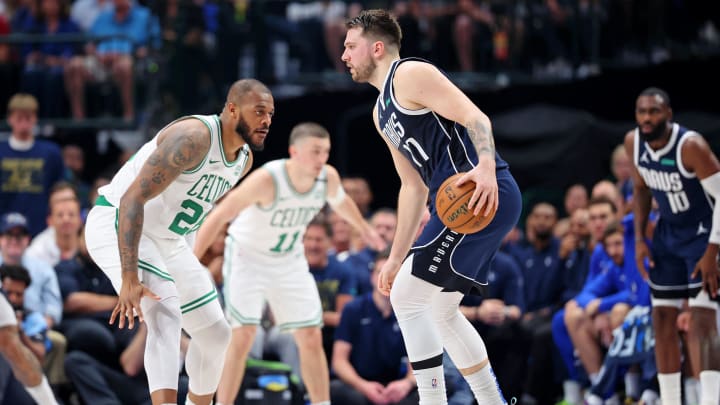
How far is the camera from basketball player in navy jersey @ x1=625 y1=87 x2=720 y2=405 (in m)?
7.39

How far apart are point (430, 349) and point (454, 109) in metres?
1.27

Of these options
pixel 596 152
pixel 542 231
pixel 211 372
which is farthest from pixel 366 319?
pixel 596 152

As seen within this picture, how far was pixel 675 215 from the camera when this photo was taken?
25.2ft

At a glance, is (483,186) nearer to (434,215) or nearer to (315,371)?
(434,215)

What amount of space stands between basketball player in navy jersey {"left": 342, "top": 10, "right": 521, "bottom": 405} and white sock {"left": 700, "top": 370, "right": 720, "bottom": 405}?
226cm

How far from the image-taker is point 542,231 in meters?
10.8

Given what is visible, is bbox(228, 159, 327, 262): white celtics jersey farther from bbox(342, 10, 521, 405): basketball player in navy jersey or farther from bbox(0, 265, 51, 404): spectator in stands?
bbox(342, 10, 521, 405): basketball player in navy jersey

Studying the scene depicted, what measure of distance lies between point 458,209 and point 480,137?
0.38 meters

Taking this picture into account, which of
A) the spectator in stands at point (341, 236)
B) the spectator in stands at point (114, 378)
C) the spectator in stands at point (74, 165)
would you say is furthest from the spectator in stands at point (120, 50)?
the spectator in stands at point (114, 378)

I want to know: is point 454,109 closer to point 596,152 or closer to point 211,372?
point 211,372

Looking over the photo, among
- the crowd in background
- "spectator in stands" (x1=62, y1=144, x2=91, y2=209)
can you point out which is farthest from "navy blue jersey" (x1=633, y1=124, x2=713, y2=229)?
"spectator in stands" (x1=62, y1=144, x2=91, y2=209)

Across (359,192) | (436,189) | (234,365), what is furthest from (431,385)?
(359,192)

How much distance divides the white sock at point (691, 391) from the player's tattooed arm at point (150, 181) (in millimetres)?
4838

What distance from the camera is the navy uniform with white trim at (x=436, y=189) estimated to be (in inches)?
220
